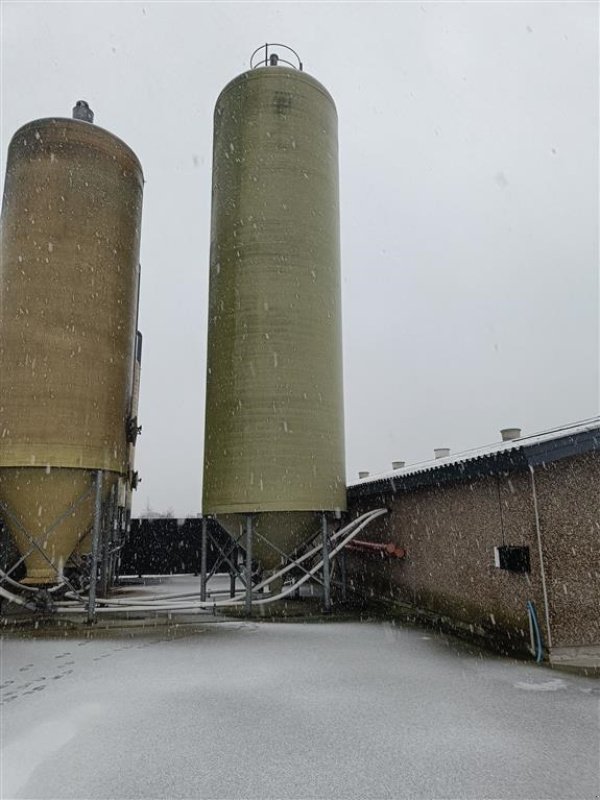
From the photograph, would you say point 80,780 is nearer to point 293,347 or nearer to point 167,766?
point 167,766

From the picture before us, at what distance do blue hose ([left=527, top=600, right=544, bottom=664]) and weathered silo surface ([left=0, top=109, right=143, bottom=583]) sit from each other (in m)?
8.51

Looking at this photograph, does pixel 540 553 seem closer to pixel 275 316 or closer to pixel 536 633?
pixel 536 633

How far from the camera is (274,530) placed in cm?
1229

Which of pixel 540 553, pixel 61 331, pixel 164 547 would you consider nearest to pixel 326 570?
pixel 540 553

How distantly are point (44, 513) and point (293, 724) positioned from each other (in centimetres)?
787

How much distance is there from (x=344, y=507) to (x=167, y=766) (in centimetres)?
867

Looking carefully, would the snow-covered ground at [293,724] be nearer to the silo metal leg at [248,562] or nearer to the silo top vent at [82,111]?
the silo metal leg at [248,562]

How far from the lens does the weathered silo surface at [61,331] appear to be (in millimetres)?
11422

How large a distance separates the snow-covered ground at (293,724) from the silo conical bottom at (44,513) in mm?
3157

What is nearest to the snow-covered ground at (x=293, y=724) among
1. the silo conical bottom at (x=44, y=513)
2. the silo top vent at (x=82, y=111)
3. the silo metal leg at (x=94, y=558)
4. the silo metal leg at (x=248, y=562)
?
the silo metal leg at (x=94, y=558)

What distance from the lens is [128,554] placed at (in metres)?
25.5

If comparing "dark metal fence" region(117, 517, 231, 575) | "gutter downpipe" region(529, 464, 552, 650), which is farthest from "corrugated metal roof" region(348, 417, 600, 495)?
"dark metal fence" region(117, 517, 231, 575)

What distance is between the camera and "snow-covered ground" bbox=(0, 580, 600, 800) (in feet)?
13.8

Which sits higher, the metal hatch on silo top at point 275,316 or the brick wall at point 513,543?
the metal hatch on silo top at point 275,316
